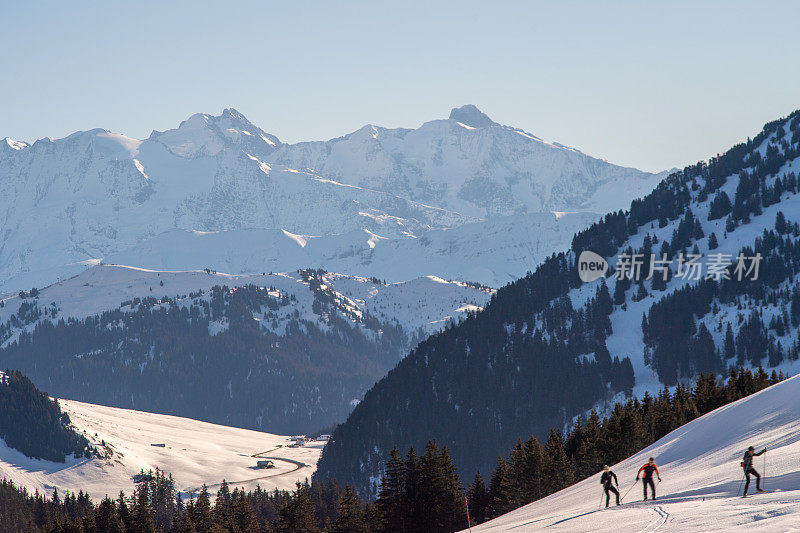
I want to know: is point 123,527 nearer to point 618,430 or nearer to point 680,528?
point 618,430

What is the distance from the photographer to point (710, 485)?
59.8 m

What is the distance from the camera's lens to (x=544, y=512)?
73.8 metres

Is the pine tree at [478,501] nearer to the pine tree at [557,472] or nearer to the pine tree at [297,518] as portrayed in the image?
the pine tree at [557,472]

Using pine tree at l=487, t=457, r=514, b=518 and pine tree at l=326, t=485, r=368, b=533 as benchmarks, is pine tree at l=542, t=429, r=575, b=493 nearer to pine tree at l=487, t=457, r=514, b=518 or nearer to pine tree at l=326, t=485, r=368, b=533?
pine tree at l=487, t=457, r=514, b=518

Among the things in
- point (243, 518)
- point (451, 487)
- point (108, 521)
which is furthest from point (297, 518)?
point (108, 521)

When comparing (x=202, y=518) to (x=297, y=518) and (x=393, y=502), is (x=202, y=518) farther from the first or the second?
(x=393, y=502)

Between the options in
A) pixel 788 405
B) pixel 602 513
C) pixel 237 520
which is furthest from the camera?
pixel 237 520

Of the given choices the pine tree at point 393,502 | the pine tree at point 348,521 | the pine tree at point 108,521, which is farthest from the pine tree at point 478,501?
the pine tree at point 108,521

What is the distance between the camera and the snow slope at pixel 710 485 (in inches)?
1896

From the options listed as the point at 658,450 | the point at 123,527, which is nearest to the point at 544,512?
the point at 658,450

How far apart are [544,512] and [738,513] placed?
27.6 meters

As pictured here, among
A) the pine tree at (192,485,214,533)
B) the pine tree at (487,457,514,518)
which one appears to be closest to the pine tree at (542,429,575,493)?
the pine tree at (487,457,514,518)

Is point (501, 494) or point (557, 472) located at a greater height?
point (557, 472)

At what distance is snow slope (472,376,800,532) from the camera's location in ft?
158
